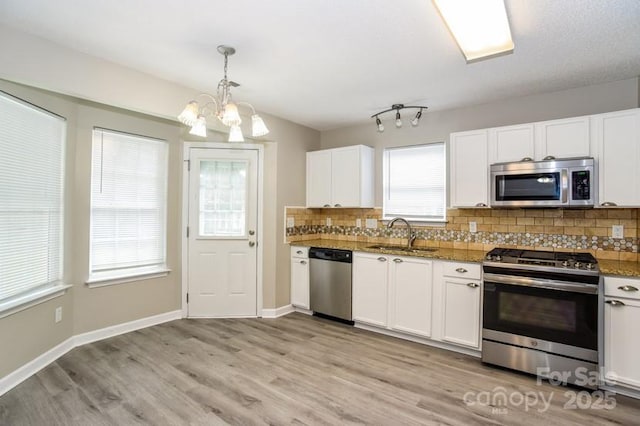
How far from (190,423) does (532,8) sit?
3.21 meters

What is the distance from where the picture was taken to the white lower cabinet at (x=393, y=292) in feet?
10.8

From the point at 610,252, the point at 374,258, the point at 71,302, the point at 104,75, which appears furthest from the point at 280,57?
the point at 610,252

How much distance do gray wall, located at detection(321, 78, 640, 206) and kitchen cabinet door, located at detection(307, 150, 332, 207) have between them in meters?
0.43

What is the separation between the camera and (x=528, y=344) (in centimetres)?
267

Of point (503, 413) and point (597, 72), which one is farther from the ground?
point (597, 72)

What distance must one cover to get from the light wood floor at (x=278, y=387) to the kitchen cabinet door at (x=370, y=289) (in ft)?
0.97

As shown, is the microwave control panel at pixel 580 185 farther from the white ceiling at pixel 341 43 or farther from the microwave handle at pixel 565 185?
the white ceiling at pixel 341 43

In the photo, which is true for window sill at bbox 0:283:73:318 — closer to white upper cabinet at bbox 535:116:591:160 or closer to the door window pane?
the door window pane

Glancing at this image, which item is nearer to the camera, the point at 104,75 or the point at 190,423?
the point at 190,423

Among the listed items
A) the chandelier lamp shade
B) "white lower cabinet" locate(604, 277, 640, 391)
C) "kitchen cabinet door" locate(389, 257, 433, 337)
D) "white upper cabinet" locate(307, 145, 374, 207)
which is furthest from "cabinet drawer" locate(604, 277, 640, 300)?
the chandelier lamp shade

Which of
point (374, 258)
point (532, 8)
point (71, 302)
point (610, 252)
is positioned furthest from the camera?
point (374, 258)

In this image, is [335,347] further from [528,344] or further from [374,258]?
[528,344]

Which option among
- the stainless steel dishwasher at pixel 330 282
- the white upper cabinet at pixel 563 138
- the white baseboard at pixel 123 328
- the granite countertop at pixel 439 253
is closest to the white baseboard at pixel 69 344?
the white baseboard at pixel 123 328

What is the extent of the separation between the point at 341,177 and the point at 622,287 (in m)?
2.86
